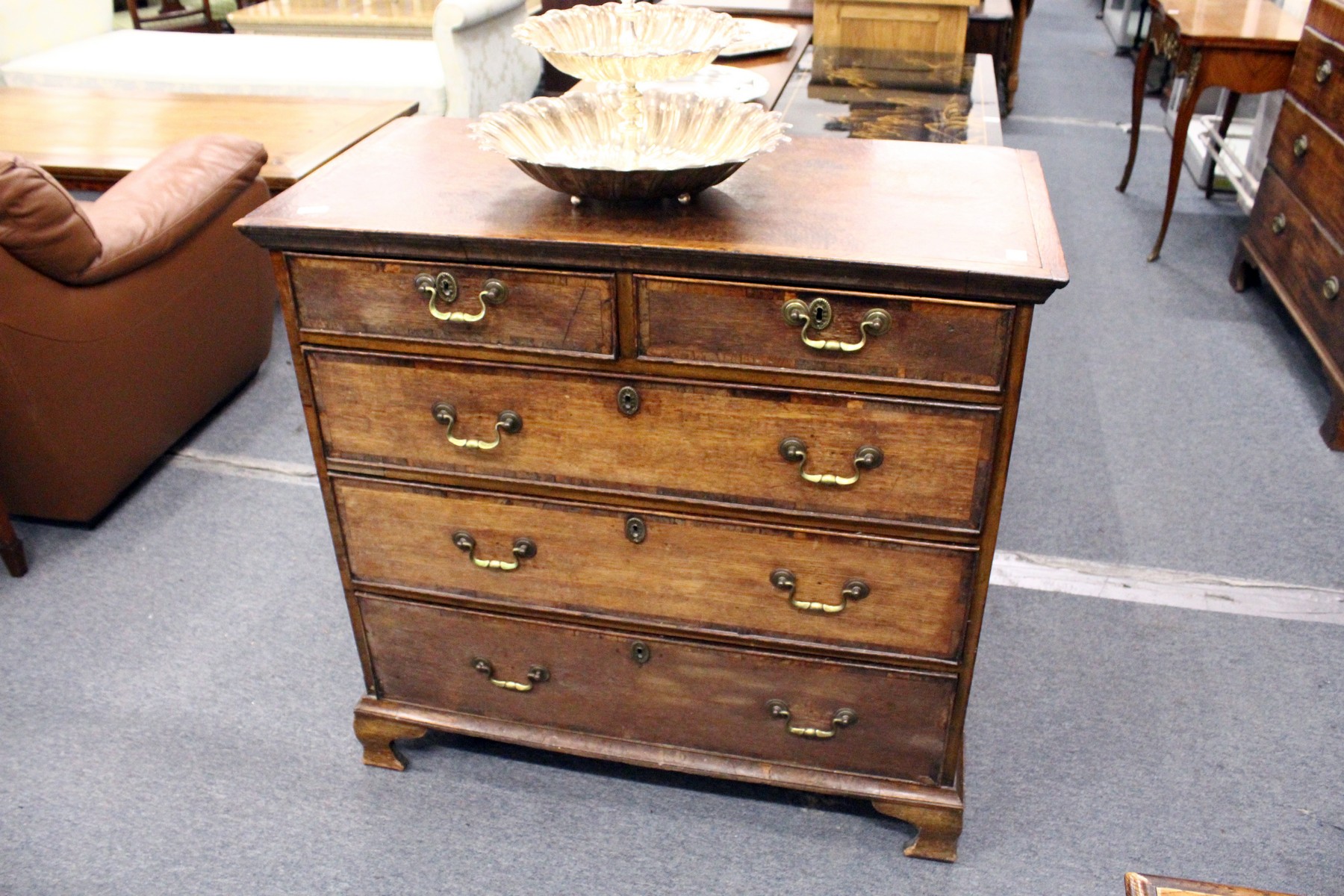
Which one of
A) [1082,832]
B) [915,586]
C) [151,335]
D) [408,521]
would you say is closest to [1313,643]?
[1082,832]

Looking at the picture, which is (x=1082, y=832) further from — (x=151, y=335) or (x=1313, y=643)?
(x=151, y=335)

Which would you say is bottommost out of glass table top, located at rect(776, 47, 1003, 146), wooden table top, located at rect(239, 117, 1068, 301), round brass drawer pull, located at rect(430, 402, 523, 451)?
round brass drawer pull, located at rect(430, 402, 523, 451)

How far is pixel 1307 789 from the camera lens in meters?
1.81

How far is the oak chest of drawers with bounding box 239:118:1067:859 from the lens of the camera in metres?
1.31

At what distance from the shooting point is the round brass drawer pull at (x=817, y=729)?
161cm

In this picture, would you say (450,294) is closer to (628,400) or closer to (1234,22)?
(628,400)

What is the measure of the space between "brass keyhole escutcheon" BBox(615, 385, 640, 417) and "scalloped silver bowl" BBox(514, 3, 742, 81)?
398 mm

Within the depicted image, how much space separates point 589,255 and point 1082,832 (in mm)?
1252

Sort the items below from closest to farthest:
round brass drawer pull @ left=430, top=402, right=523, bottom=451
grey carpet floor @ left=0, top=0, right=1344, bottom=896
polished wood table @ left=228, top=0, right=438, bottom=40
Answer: round brass drawer pull @ left=430, top=402, right=523, bottom=451 → grey carpet floor @ left=0, top=0, right=1344, bottom=896 → polished wood table @ left=228, top=0, right=438, bottom=40

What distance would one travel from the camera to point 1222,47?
329 cm

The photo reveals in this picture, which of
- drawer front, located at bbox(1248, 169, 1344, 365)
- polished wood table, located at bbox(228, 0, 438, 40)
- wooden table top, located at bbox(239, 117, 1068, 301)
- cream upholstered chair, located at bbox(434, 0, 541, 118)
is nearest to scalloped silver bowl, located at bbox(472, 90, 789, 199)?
wooden table top, located at bbox(239, 117, 1068, 301)

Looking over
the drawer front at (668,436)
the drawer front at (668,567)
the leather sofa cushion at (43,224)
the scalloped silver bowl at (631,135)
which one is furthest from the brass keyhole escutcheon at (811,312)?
the leather sofa cushion at (43,224)

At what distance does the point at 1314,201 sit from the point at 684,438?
2.40m

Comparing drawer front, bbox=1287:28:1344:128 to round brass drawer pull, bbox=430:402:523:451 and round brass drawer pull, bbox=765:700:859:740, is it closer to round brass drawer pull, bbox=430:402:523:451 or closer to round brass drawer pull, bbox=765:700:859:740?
round brass drawer pull, bbox=765:700:859:740
